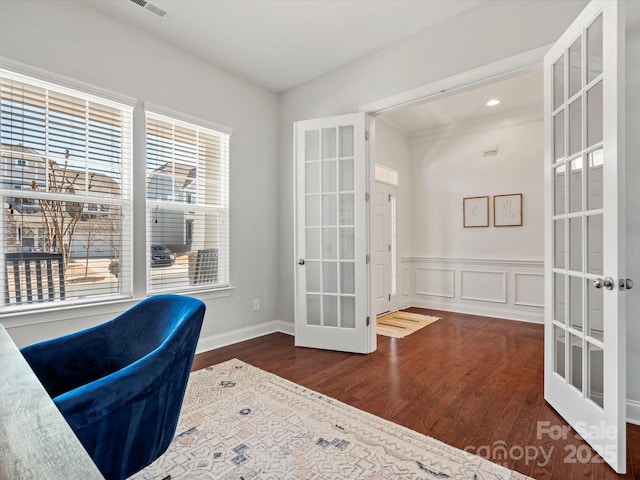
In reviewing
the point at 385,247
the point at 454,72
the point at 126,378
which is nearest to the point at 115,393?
the point at 126,378

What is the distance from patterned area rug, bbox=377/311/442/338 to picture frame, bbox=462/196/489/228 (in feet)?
5.11

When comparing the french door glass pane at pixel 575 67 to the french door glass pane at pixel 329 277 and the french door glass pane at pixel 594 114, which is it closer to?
the french door glass pane at pixel 594 114

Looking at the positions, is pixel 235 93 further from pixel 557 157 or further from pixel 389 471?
pixel 389 471

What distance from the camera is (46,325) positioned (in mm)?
2400

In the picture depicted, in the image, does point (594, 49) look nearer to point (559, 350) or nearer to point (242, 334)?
point (559, 350)

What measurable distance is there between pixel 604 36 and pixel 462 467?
2237mm

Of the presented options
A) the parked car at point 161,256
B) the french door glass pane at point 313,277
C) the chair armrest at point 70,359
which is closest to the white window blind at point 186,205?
the parked car at point 161,256

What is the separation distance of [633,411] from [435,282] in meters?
3.43

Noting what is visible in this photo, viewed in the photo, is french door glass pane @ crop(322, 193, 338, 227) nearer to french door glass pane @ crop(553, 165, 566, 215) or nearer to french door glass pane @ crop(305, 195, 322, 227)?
french door glass pane @ crop(305, 195, 322, 227)

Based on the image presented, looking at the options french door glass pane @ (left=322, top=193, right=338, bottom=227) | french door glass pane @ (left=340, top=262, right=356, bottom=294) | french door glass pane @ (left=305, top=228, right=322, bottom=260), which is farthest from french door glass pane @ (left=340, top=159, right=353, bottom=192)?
french door glass pane @ (left=340, top=262, right=356, bottom=294)

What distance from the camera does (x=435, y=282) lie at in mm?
5387

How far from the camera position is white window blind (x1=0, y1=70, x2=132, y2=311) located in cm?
229

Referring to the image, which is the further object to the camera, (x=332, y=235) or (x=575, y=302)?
(x=332, y=235)

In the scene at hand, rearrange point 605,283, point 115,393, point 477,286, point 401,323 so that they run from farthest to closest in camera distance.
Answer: point 477,286, point 401,323, point 605,283, point 115,393
